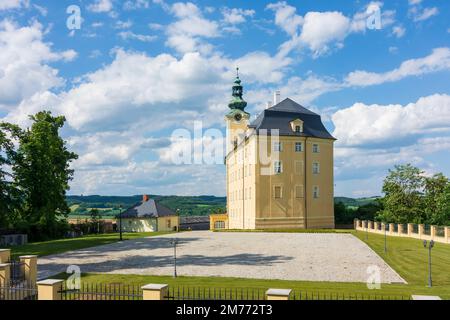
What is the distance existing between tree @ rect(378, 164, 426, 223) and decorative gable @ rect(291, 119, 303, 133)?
43.6ft

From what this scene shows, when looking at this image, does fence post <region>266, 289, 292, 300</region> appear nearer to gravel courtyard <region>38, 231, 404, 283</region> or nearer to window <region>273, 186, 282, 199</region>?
gravel courtyard <region>38, 231, 404, 283</region>

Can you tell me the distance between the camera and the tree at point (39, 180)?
1560 inches

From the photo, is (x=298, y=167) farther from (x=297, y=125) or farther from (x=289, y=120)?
(x=289, y=120)

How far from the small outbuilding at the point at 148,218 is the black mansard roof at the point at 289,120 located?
74.7 feet

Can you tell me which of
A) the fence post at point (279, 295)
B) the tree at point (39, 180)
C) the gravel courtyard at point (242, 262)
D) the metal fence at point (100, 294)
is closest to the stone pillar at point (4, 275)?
the metal fence at point (100, 294)

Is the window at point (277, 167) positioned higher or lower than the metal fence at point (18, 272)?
higher

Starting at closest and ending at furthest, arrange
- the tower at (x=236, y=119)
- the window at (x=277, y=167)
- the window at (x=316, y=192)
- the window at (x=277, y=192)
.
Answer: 1. the window at (x=277, y=167)
2. the window at (x=277, y=192)
3. the window at (x=316, y=192)
4. the tower at (x=236, y=119)

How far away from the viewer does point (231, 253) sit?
84.3 feet

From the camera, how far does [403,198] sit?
165ft

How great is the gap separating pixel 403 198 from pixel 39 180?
41.9 meters

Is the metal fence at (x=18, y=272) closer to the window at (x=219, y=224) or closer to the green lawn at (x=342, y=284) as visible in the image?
the green lawn at (x=342, y=284)

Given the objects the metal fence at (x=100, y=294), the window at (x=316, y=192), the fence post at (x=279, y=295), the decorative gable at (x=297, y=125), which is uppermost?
the decorative gable at (x=297, y=125)
